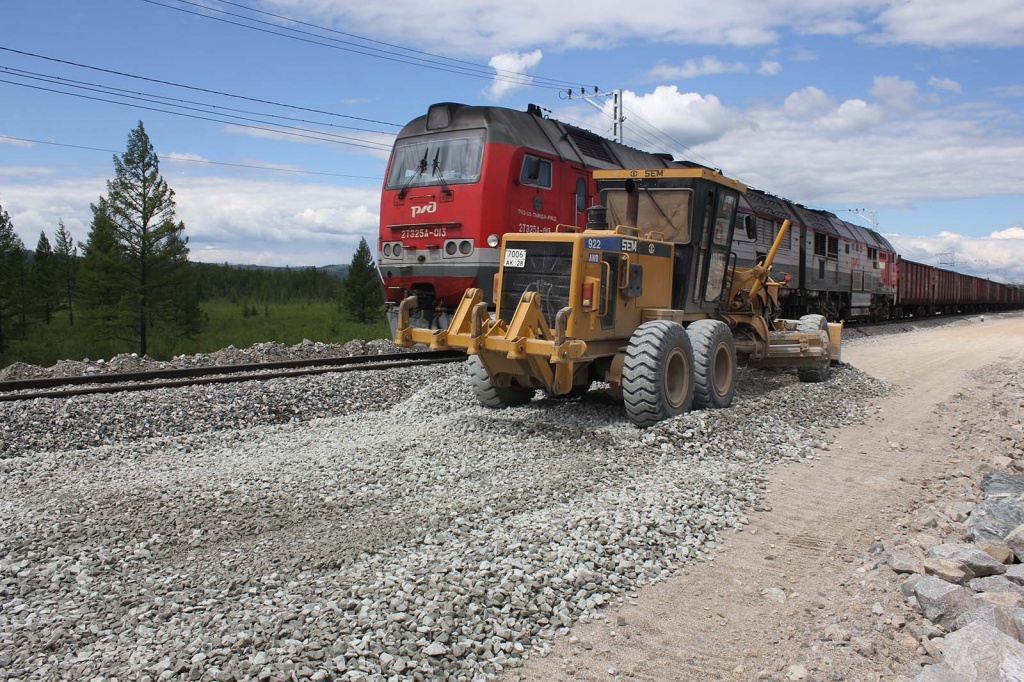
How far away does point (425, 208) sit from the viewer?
40.6 ft

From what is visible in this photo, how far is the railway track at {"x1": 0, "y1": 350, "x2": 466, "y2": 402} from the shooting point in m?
8.95

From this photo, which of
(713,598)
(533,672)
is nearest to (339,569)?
(533,672)

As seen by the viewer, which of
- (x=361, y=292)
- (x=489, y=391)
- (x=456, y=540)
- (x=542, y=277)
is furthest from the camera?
(x=361, y=292)

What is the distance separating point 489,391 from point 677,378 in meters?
2.21

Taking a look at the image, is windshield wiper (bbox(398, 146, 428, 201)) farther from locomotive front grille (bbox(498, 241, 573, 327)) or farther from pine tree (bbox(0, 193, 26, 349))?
pine tree (bbox(0, 193, 26, 349))

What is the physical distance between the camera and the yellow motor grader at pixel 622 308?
7590 millimetres

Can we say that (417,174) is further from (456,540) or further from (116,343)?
(116,343)

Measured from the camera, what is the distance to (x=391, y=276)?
42.2 ft

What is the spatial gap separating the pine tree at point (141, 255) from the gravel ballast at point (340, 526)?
25.0m

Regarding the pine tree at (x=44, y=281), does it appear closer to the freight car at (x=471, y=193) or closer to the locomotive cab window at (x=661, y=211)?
the freight car at (x=471, y=193)

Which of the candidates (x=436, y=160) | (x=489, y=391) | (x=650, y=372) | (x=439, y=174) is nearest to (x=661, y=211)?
(x=650, y=372)

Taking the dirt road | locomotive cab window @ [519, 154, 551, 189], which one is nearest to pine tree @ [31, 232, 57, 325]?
locomotive cab window @ [519, 154, 551, 189]

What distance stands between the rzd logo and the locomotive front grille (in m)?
4.26

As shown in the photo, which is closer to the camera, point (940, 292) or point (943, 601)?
point (943, 601)
